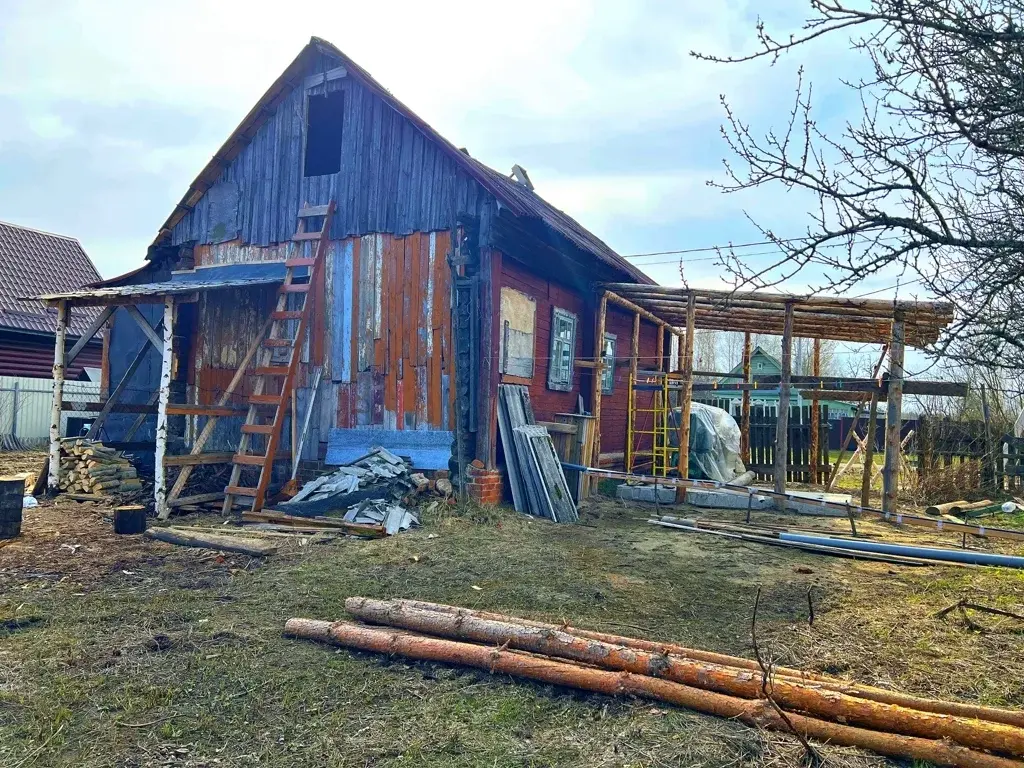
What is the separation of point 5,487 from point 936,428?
1471 cm

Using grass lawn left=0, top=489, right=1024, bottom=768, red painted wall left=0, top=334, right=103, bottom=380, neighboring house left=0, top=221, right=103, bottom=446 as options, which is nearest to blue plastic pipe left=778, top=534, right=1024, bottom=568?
grass lawn left=0, top=489, right=1024, bottom=768

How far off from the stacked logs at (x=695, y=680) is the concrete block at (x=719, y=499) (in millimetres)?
7629

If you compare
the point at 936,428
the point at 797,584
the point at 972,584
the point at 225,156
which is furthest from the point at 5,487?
the point at 936,428

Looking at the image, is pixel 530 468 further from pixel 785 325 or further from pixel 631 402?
pixel 785 325

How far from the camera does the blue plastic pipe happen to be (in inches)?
272

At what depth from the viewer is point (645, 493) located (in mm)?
11789

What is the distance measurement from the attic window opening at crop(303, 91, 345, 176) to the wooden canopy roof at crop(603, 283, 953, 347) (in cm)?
513

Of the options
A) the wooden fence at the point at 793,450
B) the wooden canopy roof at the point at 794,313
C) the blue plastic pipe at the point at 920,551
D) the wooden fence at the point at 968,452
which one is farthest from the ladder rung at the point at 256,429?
the wooden fence at the point at 968,452

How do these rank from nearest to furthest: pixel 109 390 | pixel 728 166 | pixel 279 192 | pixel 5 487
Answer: pixel 728 166, pixel 5 487, pixel 279 192, pixel 109 390

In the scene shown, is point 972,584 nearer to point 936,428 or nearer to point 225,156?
point 936,428

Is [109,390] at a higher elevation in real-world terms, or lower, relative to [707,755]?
higher

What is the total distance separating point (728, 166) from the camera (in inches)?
146

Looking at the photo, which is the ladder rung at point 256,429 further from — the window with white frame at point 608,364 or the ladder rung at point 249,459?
the window with white frame at point 608,364

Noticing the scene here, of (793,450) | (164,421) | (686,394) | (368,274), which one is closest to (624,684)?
(164,421)
